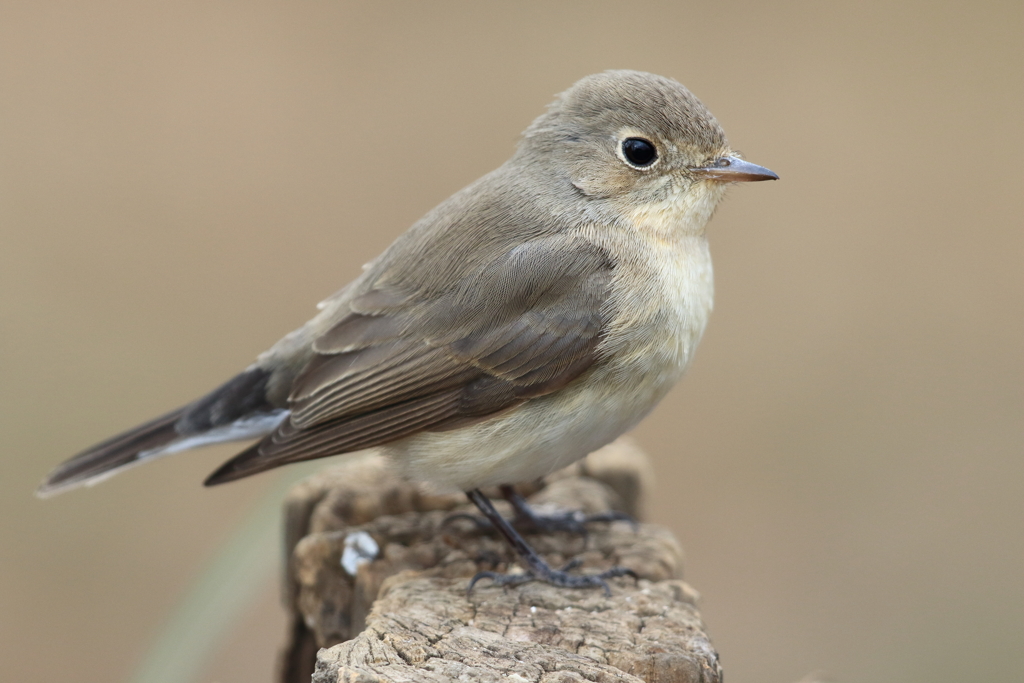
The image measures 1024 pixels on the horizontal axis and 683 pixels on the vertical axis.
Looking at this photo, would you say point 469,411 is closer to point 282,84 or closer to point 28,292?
point 28,292

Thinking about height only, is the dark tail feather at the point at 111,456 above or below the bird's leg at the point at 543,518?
above

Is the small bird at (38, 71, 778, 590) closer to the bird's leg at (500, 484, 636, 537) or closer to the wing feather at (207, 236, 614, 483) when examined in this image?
the wing feather at (207, 236, 614, 483)

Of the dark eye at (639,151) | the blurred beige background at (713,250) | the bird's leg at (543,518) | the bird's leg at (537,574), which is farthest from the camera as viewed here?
the blurred beige background at (713,250)

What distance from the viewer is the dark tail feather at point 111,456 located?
452 cm

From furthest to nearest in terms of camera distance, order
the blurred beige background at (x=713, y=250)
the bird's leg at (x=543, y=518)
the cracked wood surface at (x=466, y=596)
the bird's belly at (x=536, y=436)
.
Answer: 1. the blurred beige background at (x=713, y=250)
2. the bird's leg at (x=543, y=518)
3. the bird's belly at (x=536, y=436)
4. the cracked wood surface at (x=466, y=596)

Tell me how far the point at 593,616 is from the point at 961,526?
4.87 metres

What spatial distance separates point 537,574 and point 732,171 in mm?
1690

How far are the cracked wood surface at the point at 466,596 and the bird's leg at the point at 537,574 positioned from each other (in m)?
0.04

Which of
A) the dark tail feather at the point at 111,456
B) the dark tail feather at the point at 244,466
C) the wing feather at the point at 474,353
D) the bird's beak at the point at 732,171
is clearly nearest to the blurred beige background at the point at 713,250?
the dark tail feather at the point at 111,456

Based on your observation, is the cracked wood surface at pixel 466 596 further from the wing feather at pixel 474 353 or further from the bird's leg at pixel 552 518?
the wing feather at pixel 474 353

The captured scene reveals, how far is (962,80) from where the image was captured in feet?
31.8

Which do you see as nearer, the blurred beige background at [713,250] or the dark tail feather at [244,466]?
the dark tail feather at [244,466]

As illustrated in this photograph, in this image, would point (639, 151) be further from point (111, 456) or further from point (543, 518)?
point (111, 456)

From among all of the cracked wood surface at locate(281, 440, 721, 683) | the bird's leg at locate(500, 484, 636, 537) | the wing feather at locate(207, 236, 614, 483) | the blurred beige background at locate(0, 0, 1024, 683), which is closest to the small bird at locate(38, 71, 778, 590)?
the wing feather at locate(207, 236, 614, 483)
